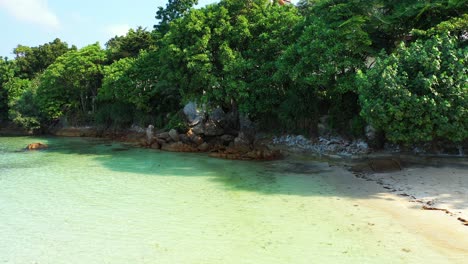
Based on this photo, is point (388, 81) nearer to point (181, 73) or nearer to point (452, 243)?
point (452, 243)

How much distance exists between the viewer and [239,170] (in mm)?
19406

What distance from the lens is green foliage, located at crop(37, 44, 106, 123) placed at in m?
38.1

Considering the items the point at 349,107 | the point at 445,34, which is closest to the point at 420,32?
the point at 445,34

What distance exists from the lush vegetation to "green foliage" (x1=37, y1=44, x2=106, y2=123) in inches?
5.3

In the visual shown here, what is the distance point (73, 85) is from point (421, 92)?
3424cm

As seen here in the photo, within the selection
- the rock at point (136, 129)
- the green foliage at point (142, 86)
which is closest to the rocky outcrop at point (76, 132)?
the rock at point (136, 129)

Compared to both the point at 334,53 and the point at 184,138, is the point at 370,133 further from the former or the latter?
the point at 184,138

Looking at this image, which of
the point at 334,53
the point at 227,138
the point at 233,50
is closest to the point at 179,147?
the point at 227,138

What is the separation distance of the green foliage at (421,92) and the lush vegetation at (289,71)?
42 millimetres

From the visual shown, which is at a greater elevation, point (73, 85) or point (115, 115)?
point (73, 85)

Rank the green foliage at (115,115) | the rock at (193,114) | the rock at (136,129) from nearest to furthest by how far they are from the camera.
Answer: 1. the rock at (193,114)
2. the rock at (136,129)
3. the green foliage at (115,115)

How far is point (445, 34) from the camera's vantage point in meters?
16.3

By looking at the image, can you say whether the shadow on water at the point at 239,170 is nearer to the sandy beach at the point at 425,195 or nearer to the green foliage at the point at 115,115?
the sandy beach at the point at 425,195

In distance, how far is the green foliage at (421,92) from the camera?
596 inches
